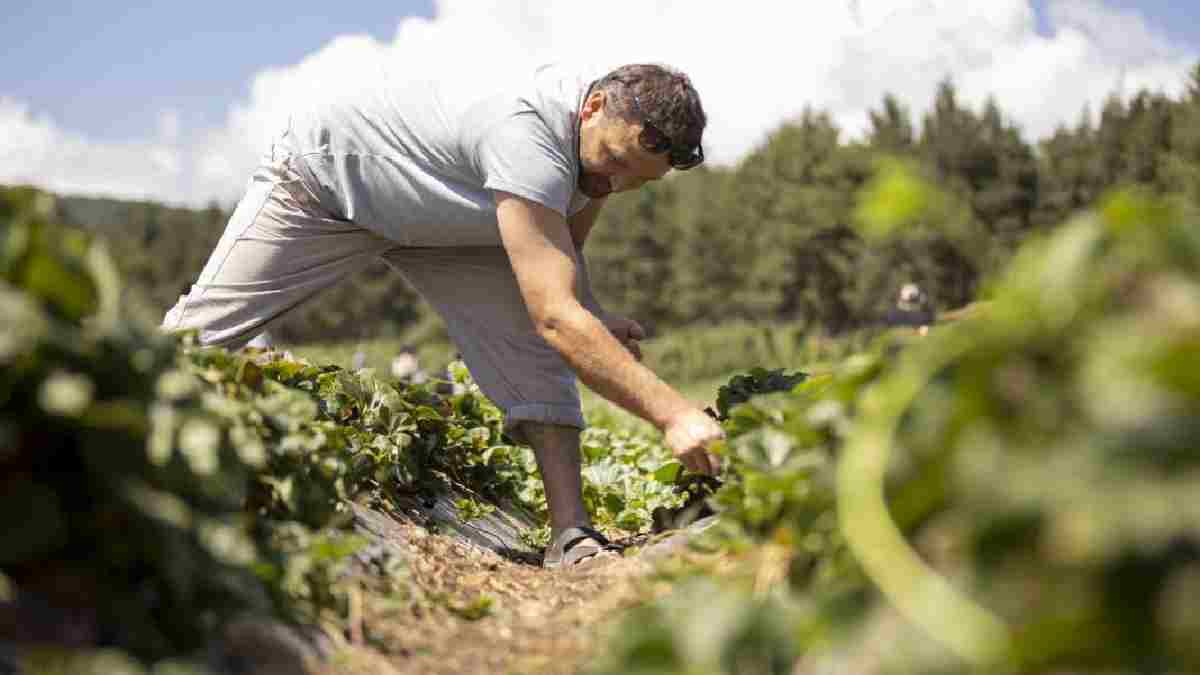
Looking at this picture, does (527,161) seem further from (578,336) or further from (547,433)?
(547,433)

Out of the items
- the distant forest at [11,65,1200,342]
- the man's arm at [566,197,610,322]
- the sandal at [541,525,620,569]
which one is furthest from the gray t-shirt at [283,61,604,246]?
the distant forest at [11,65,1200,342]

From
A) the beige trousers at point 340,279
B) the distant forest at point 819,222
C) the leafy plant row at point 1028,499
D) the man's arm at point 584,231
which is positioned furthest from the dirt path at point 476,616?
the distant forest at point 819,222

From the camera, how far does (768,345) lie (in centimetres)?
3609

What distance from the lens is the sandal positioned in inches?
149

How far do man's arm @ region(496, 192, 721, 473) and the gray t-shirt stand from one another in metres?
0.12

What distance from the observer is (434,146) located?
394 cm

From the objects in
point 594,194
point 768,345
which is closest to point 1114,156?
point 768,345

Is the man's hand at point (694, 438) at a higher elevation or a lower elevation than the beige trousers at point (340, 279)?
lower

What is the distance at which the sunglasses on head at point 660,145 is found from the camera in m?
3.80

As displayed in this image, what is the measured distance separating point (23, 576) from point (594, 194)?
9.20ft

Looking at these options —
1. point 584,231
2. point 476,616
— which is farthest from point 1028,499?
point 584,231

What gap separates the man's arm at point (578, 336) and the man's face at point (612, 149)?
377mm

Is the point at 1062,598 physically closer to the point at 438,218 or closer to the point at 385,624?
the point at 385,624

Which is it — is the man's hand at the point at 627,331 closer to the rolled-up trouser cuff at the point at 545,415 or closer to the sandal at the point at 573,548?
the rolled-up trouser cuff at the point at 545,415
